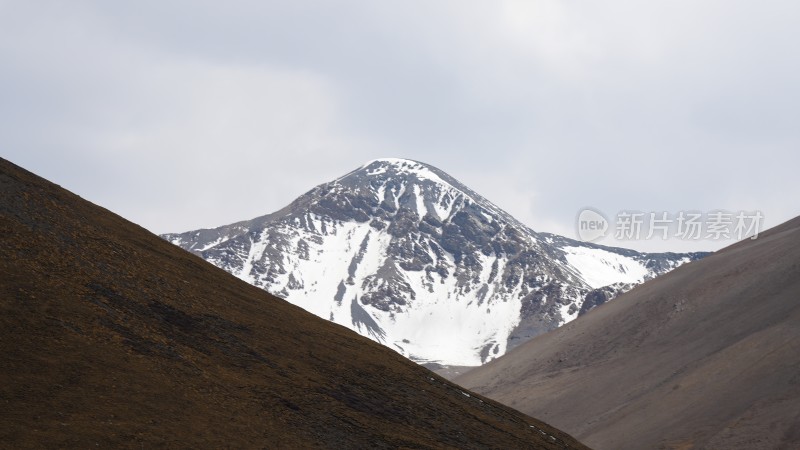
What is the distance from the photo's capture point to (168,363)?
3903 centimetres

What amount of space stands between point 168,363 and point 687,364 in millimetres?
115335

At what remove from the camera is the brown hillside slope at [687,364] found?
363ft

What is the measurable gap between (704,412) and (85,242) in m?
91.5

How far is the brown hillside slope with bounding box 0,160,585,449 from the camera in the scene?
32812mm

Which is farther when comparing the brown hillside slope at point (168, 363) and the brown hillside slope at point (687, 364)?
the brown hillside slope at point (687, 364)

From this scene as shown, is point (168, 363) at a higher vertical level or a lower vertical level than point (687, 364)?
lower

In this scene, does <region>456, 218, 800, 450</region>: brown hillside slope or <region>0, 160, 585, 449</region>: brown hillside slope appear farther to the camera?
<region>456, 218, 800, 450</region>: brown hillside slope

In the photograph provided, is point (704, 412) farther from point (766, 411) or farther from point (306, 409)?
point (306, 409)

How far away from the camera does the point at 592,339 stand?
179125 mm

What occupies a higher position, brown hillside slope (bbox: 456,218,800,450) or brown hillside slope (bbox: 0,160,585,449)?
brown hillside slope (bbox: 456,218,800,450)

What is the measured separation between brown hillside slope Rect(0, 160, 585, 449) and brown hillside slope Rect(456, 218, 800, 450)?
2354 inches

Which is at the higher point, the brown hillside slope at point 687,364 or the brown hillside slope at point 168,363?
the brown hillside slope at point 687,364

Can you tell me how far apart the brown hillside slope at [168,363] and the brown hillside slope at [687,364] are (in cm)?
5979

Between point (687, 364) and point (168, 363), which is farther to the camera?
point (687, 364)
